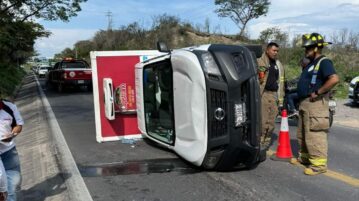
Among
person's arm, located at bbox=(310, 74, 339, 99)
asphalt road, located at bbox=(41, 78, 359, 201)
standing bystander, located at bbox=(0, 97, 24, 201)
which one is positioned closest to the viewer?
standing bystander, located at bbox=(0, 97, 24, 201)

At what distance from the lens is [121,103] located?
8602mm

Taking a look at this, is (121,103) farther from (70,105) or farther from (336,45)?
(336,45)

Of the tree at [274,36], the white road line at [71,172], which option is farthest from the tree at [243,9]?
the white road line at [71,172]

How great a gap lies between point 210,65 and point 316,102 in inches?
64.4

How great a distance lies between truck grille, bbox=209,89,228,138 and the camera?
552 cm

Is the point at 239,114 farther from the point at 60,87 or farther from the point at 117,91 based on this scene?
the point at 60,87

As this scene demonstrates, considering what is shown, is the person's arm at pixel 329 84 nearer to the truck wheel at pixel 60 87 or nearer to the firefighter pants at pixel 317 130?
the firefighter pants at pixel 317 130

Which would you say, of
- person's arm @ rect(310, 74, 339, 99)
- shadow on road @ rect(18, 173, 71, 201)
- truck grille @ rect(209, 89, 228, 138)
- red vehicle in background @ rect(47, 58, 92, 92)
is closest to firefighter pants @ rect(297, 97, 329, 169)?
person's arm @ rect(310, 74, 339, 99)

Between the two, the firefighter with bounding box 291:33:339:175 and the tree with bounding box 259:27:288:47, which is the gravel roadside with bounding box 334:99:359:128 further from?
the tree with bounding box 259:27:288:47

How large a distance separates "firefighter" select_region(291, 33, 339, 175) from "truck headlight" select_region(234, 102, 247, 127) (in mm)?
1046

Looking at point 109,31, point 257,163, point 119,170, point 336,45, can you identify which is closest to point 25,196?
point 119,170

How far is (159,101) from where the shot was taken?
7.34m

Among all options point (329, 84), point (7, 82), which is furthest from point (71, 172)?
point (7, 82)

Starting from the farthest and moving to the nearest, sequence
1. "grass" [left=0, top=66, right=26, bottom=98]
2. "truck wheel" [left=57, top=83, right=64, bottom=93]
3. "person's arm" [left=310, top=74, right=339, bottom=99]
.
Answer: "grass" [left=0, top=66, right=26, bottom=98] < "truck wheel" [left=57, top=83, right=64, bottom=93] < "person's arm" [left=310, top=74, right=339, bottom=99]
